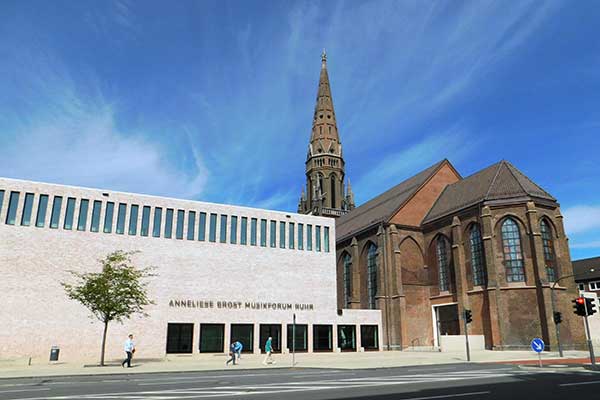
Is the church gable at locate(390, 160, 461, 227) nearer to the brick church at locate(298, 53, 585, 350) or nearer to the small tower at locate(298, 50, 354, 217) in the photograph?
the brick church at locate(298, 53, 585, 350)

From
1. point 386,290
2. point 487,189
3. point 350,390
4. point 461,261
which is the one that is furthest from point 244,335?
point 487,189

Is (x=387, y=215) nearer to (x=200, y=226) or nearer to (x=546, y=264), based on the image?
(x=546, y=264)

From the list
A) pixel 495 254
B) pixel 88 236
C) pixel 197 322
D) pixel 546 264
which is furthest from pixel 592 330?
pixel 88 236

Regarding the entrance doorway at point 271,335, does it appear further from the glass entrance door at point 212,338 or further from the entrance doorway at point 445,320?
the entrance doorway at point 445,320

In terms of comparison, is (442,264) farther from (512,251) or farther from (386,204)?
(386,204)

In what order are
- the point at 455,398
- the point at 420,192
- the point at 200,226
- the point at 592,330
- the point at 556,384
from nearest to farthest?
the point at 455,398 < the point at 556,384 < the point at 200,226 < the point at 592,330 < the point at 420,192

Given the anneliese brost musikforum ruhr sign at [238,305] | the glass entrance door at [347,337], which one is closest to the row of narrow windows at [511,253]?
the glass entrance door at [347,337]

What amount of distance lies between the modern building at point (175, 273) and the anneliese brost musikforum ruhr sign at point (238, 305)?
8 centimetres

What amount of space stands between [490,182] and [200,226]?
88.6ft

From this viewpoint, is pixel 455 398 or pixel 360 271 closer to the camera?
pixel 455 398

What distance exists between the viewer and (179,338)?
33.1 meters

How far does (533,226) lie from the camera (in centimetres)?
3741

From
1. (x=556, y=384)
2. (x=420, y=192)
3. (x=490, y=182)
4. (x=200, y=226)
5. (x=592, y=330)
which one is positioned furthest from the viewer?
(x=420, y=192)

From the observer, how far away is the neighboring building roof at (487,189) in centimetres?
4012
